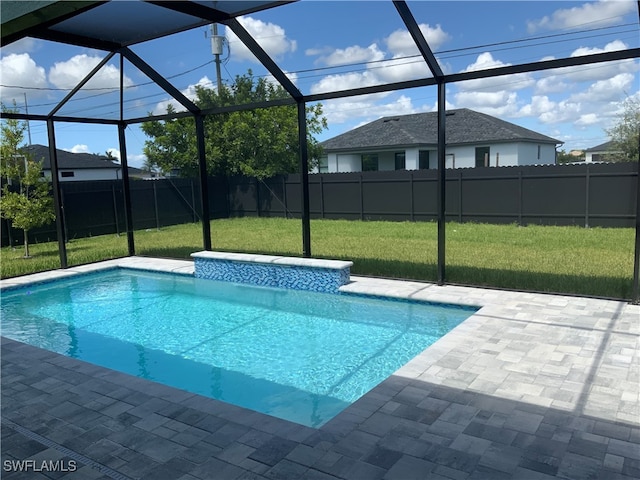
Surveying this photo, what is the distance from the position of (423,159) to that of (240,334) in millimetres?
18201

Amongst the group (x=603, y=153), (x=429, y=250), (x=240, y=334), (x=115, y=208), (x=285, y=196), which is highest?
(x=603, y=153)

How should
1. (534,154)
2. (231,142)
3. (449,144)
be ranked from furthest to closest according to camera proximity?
(534,154) < (449,144) < (231,142)

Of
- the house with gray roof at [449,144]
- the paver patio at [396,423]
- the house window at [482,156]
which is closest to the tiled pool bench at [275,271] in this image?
the paver patio at [396,423]

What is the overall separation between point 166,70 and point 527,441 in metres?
7.60

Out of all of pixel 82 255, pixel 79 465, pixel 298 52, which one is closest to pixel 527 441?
pixel 79 465

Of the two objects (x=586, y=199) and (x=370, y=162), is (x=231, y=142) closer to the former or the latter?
(x=370, y=162)

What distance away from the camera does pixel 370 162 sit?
24250mm

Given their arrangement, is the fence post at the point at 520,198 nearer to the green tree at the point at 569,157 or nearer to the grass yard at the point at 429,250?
the grass yard at the point at 429,250

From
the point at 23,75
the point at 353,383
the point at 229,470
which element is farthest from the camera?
the point at 23,75

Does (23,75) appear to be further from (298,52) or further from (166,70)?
(298,52)

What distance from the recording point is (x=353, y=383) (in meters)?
4.47

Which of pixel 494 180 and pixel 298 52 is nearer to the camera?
pixel 298 52

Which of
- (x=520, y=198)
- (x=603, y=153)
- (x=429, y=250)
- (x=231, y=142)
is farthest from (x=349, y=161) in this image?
(x=603, y=153)

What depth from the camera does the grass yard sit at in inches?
285
